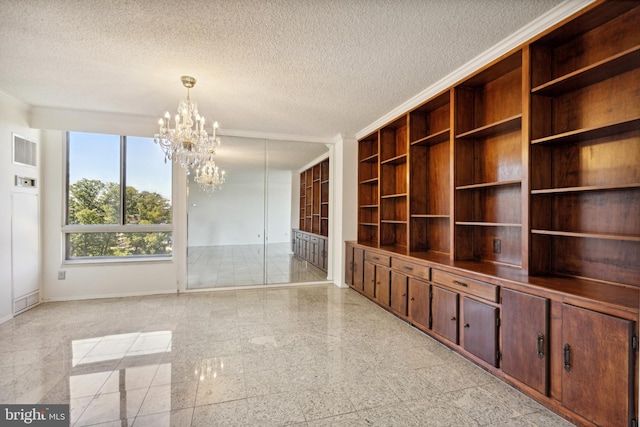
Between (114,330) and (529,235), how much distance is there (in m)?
4.25

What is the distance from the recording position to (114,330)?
128 inches

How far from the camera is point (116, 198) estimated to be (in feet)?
15.0

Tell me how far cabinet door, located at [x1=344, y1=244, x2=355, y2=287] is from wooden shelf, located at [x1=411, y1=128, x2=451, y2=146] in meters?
2.08

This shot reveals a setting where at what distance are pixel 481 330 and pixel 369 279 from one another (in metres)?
2.00

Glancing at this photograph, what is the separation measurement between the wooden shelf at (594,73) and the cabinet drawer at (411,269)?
188cm

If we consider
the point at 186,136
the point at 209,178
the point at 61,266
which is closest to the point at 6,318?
the point at 61,266

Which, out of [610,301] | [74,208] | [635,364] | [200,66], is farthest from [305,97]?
[74,208]

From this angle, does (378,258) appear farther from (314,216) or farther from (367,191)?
(314,216)

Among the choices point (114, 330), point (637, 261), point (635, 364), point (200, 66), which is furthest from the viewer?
point (114, 330)

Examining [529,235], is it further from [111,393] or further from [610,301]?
[111,393]

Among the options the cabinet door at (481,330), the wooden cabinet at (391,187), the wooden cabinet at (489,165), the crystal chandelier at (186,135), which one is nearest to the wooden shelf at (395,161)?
the wooden cabinet at (391,187)

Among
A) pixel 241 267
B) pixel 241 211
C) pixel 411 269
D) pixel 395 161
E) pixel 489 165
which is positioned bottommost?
pixel 241 267

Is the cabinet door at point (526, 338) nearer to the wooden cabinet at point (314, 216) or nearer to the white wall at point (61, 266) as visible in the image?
the wooden cabinet at point (314, 216)

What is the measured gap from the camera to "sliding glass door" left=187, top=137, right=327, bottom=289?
5020 millimetres
